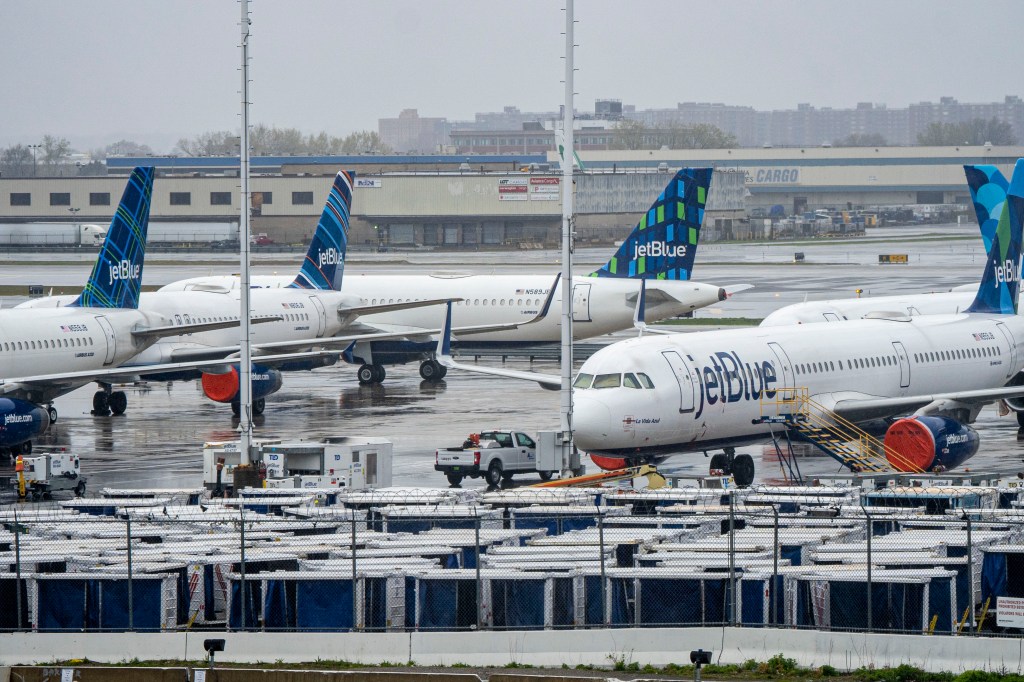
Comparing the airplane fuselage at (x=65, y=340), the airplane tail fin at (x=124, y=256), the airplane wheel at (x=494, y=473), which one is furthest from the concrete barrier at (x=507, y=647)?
the airplane tail fin at (x=124, y=256)

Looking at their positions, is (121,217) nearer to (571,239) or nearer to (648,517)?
(571,239)

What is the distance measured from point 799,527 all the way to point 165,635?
11.7 meters

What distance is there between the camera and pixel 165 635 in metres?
24.4

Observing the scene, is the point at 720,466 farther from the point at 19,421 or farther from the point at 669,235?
the point at 669,235

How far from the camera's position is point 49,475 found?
39875 millimetres

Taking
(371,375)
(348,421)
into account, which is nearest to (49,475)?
(348,421)

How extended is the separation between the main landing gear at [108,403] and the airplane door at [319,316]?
1031 cm

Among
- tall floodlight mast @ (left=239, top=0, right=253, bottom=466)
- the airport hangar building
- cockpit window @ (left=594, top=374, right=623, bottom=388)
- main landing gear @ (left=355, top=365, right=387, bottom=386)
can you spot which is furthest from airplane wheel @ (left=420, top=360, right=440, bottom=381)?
the airport hangar building

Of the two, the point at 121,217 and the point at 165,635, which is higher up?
the point at 121,217

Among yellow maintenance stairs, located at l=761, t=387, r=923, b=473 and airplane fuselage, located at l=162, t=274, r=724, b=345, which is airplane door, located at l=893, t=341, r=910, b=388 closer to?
yellow maintenance stairs, located at l=761, t=387, r=923, b=473

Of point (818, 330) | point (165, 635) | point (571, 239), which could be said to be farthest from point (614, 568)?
point (818, 330)

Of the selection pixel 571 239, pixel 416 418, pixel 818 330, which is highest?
pixel 571 239

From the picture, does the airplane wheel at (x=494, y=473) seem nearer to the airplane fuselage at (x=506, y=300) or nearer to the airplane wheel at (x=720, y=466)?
the airplane wheel at (x=720, y=466)

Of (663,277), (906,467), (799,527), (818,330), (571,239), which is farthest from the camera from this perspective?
(663,277)
